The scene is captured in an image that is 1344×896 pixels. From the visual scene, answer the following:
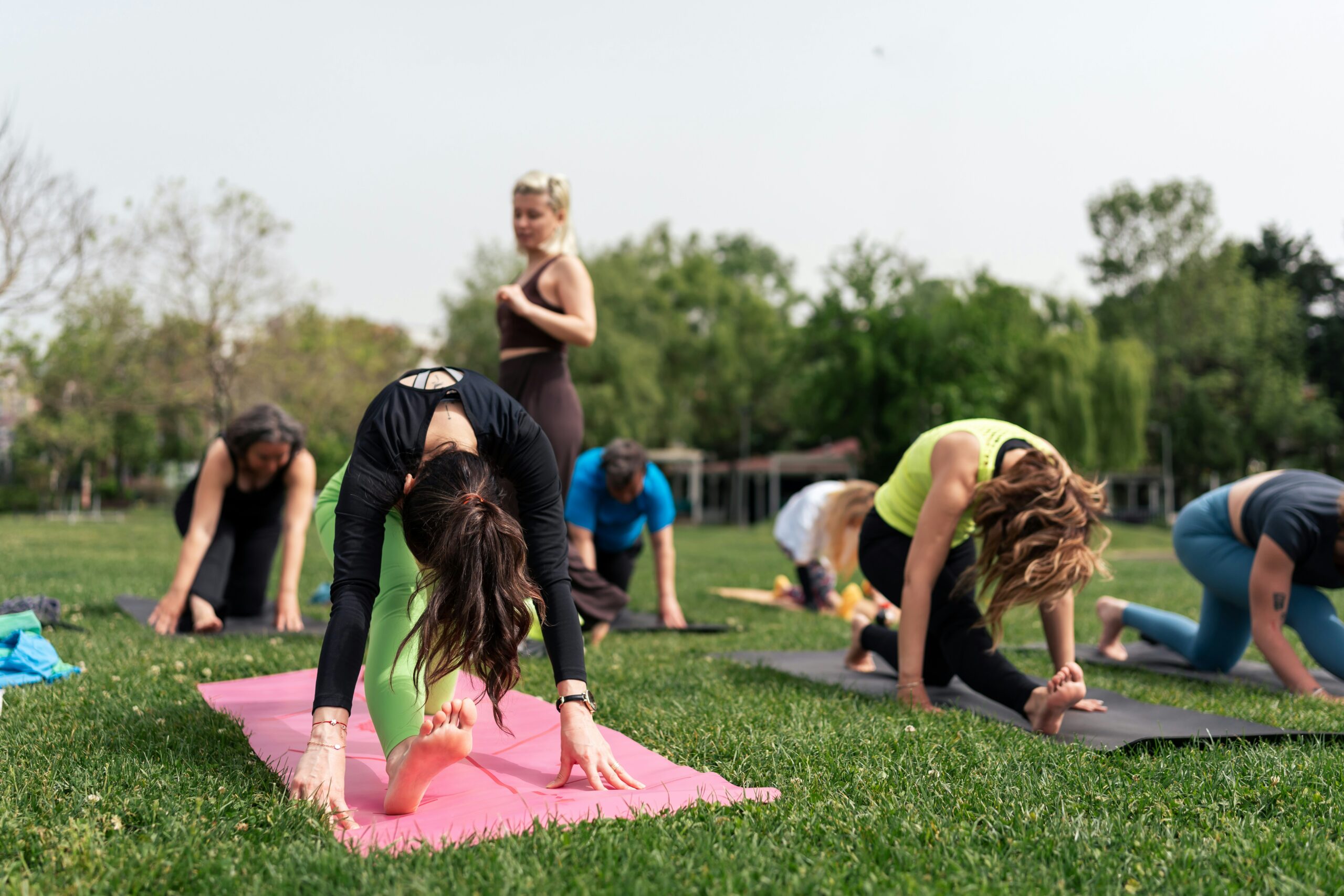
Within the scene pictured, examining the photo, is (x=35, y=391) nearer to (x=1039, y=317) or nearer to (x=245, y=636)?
(x=245, y=636)

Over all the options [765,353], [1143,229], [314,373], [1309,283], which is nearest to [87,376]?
[314,373]

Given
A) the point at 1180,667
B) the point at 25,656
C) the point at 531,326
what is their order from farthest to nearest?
the point at 1180,667 → the point at 531,326 → the point at 25,656

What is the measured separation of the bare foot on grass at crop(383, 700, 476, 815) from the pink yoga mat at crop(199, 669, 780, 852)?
0.05 meters

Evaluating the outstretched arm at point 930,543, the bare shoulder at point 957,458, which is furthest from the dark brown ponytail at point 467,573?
the bare shoulder at point 957,458

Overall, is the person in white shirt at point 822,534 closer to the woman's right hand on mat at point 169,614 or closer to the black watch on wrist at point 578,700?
the woman's right hand on mat at point 169,614

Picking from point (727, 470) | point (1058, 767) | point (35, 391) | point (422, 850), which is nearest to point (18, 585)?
point (422, 850)

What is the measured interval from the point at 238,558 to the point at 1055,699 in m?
4.85

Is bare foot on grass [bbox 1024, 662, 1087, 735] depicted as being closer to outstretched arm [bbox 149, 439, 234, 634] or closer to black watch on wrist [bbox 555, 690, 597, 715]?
black watch on wrist [bbox 555, 690, 597, 715]

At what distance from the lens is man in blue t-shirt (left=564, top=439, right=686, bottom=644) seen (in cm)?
600

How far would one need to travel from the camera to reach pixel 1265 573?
421 cm

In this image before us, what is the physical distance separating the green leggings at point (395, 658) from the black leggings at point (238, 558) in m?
3.21

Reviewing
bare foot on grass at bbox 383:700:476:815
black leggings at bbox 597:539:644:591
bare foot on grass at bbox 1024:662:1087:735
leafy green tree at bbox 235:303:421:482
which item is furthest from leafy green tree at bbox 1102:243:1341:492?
bare foot on grass at bbox 383:700:476:815

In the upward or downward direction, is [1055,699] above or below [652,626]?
above

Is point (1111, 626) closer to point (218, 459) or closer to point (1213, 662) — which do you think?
point (1213, 662)
